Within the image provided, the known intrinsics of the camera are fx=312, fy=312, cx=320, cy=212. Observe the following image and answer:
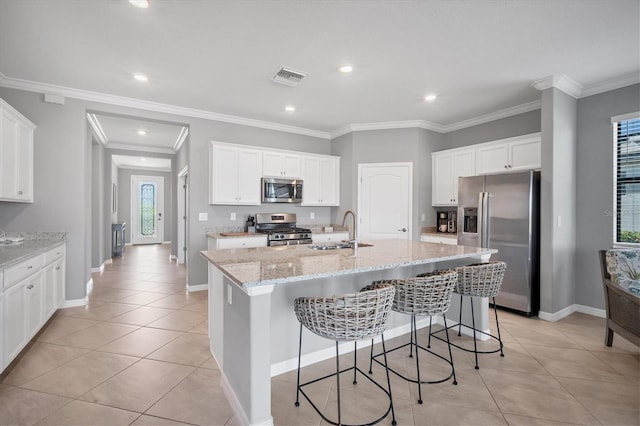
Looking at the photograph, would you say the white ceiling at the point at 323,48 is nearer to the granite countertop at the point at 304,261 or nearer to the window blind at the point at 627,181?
the window blind at the point at 627,181

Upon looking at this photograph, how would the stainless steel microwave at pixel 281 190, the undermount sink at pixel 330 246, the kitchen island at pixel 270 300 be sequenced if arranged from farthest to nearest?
the stainless steel microwave at pixel 281 190
the undermount sink at pixel 330 246
the kitchen island at pixel 270 300

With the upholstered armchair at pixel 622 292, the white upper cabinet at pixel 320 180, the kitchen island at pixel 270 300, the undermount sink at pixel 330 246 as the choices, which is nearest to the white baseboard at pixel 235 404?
the kitchen island at pixel 270 300

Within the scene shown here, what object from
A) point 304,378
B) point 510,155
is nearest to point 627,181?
point 510,155

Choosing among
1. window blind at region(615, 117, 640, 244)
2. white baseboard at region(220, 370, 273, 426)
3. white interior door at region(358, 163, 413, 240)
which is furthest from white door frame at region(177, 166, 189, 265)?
window blind at region(615, 117, 640, 244)

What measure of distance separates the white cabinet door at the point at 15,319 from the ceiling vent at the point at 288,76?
2.99 meters

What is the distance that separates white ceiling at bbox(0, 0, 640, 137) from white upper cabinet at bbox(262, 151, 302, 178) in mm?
976

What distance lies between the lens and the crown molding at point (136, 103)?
11.9 ft

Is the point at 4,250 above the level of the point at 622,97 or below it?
below

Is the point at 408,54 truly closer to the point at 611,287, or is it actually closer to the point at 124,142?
the point at 611,287

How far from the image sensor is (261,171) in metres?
4.98

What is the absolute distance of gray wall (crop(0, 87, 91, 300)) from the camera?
368 cm

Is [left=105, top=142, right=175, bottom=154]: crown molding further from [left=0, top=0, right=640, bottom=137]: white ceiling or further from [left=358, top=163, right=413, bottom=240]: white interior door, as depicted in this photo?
[left=358, top=163, right=413, bottom=240]: white interior door

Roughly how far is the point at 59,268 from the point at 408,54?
443 centimetres

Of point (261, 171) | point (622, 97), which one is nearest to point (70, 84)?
point (261, 171)
